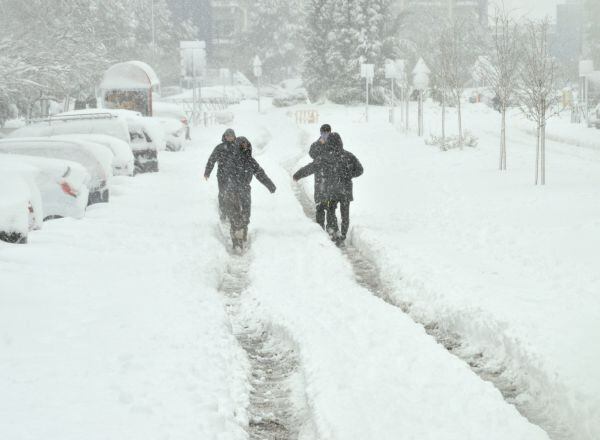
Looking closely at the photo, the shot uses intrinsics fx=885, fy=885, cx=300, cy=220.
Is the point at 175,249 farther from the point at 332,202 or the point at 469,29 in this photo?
the point at 469,29

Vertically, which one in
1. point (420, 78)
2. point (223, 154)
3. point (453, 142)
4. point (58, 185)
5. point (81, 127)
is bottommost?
point (453, 142)

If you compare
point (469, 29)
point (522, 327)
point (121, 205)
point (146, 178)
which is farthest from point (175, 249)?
point (469, 29)

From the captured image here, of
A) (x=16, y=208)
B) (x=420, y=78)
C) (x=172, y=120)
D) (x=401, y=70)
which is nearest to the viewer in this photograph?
(x=16, y=208)

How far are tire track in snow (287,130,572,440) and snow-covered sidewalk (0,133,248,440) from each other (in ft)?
6.11

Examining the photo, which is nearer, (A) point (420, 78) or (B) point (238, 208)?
(B) point (238, 208)

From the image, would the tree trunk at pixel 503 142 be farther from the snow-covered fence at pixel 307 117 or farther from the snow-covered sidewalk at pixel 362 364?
the snow-covered fence at pixel 307 117

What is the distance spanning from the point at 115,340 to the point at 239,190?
614 centimetres

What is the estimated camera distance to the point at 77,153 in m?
15.7

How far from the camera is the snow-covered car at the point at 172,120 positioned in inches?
1236

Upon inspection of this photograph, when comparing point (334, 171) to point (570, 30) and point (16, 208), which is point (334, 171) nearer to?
point (16, 208)

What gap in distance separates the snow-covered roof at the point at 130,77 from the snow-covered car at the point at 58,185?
25.0 meters

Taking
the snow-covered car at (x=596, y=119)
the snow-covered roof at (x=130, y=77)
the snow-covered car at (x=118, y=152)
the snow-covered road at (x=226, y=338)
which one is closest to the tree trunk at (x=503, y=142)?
the snow-covered road at (x=226, y=338)

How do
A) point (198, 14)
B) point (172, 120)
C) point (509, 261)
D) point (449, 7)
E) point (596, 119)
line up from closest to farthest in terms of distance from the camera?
point (509, 261) < point (172, 120) < point (596, 119) < point (198, 14) < point (449, 7)

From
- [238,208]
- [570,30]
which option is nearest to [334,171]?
[238,208]
